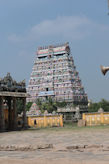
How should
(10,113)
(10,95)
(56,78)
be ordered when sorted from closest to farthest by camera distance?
1. (10,95)
2. (10,113)
3. (56,78)

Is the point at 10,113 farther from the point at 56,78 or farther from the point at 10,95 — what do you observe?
the point at 56,78

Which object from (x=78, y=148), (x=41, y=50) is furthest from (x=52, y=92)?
(x=78, y=148)

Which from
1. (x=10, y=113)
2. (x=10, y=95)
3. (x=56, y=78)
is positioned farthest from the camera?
(x=56, y=78)

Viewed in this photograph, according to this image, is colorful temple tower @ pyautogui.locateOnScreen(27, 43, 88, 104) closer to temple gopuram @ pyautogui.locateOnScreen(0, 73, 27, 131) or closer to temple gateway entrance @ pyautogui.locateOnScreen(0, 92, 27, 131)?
temple gateway entrance @ pyautogui.locateOnScreen(0, 92, 27, 131)

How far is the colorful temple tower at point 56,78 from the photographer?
3278 inches

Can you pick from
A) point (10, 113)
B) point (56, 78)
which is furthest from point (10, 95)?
point (56, 78)

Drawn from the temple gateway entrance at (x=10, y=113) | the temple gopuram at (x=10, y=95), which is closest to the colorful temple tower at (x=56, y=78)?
the temple gateway entrance at (x=10, y=113)

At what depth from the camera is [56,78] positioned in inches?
3396

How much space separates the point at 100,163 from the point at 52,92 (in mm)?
77469

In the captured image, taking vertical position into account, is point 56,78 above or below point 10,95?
above

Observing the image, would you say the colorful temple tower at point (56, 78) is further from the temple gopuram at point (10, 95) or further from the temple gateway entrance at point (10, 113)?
the temple gopuram at point (10, 95)

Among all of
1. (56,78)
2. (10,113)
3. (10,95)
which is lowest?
(10,113)

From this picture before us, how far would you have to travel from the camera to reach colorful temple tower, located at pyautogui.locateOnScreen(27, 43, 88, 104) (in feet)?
273

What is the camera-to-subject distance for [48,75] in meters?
87.9
